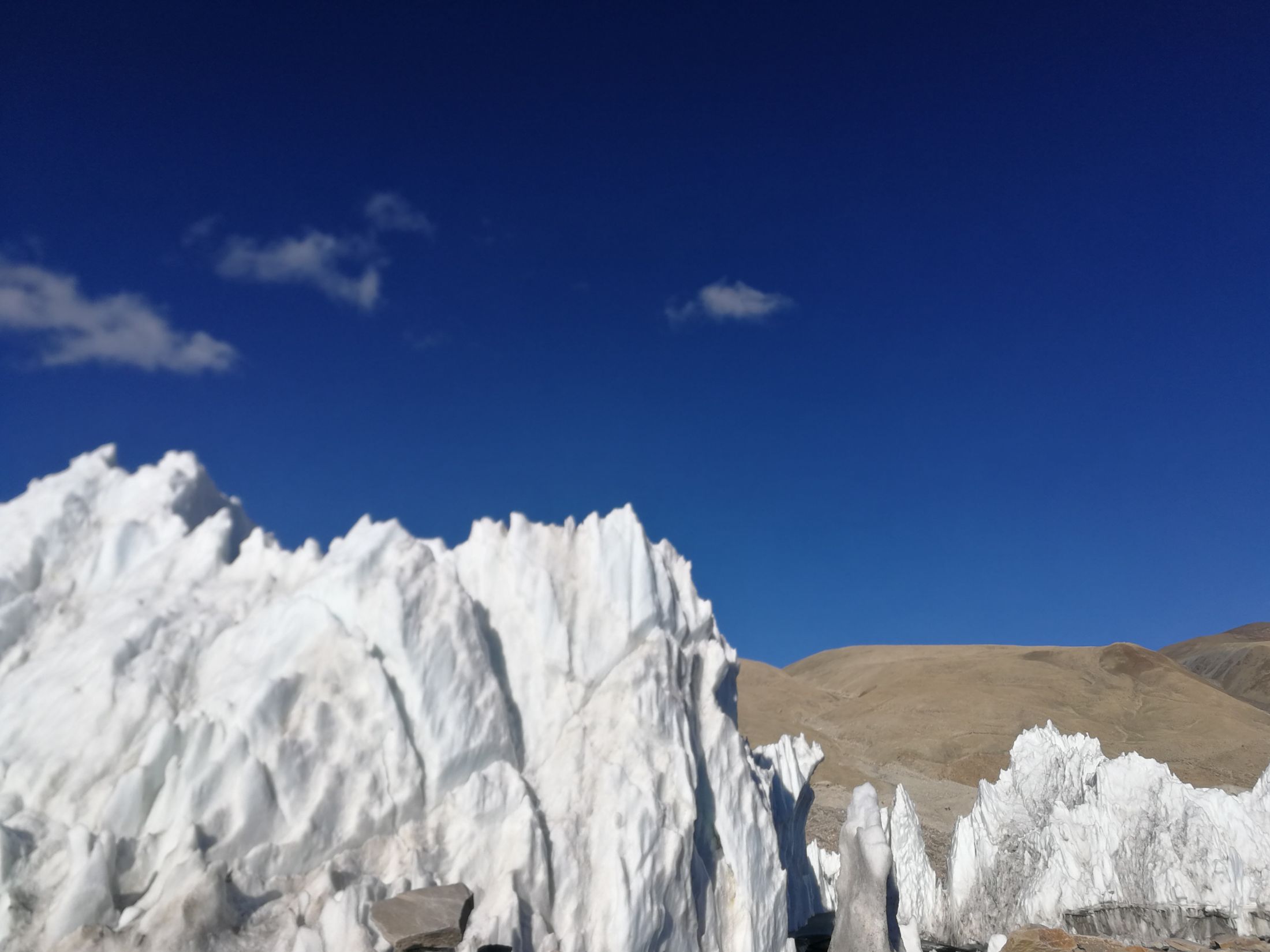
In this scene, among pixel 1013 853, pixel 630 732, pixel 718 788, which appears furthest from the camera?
pixel 1013 853

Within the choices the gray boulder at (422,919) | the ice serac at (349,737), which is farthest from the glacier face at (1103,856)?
the gray boulder at (422,919)

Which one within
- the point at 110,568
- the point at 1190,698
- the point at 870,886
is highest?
the point at 1190,698

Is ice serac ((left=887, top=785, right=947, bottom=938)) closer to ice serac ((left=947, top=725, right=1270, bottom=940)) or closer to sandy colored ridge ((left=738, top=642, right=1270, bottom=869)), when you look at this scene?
ice serac ((left=947, top=725, right=1270, bottom=940))

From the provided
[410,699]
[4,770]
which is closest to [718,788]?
[410,699]

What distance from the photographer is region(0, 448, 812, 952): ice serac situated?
482 inches

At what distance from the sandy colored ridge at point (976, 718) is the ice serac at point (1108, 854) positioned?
86.2 ft

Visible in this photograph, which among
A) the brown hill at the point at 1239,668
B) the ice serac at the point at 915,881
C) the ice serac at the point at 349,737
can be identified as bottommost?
the ice serac at the point at 915,881

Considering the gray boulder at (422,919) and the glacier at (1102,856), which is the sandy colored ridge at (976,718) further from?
the gray boulder at (422,919)

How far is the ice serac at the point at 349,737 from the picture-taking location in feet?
40.2

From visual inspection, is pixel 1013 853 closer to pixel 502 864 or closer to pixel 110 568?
pixel 502 864

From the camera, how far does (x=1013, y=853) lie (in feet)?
82.9

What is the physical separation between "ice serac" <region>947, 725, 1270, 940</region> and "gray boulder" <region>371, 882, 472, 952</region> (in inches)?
729

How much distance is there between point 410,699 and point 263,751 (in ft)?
7.56

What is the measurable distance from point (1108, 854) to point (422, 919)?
69.9 ft
